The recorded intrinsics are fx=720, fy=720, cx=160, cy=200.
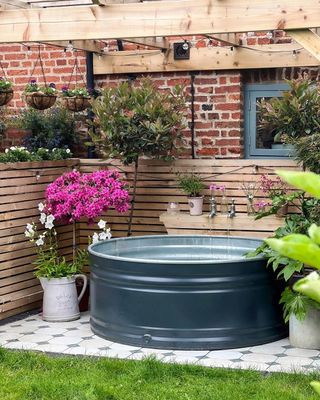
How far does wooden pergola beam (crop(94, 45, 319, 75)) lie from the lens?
6.95m

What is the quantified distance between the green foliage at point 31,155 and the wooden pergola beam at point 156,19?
131cm

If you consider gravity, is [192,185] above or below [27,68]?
below

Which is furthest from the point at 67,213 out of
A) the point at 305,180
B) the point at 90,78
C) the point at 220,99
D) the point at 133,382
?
the point at 305,180

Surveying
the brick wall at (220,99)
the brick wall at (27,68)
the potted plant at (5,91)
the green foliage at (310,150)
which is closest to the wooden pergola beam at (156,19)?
the potted plant at (5,91)

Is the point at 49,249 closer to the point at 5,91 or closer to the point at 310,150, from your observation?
the point at 5,91

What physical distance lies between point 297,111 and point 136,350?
94.7 inches

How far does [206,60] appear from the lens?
7.29 m

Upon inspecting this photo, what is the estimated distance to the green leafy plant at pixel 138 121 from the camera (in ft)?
21.9

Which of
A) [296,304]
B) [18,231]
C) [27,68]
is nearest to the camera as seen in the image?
[296,304]

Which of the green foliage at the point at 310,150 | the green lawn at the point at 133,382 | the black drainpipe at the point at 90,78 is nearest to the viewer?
the green lawn at the point at 133,382

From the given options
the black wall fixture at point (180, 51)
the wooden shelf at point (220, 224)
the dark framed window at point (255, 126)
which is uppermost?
the black wall fixture at point (180, 51)

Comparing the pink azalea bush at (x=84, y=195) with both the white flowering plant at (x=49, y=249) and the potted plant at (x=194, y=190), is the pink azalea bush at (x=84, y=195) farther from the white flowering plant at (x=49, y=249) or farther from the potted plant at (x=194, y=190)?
the potted plant at (x=194, y=190)

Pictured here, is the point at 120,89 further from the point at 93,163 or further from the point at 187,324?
the point at 187,324

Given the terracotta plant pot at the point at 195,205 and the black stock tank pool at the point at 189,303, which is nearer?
the black stock tank pool at the point at 189,303
